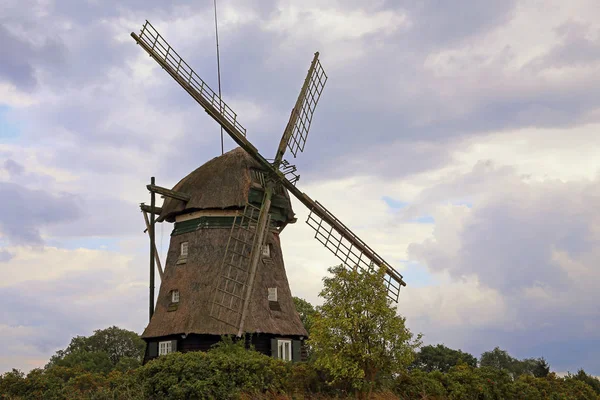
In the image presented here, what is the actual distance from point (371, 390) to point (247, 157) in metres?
12.8

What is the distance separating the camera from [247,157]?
93.6 feet

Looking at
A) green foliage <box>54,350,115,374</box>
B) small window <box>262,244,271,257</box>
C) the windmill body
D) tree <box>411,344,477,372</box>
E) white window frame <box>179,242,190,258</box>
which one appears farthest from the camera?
tree <box>411,344,477,372</box>

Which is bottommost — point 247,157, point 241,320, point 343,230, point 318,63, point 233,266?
point 241,320

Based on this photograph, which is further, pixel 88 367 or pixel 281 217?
pixel 88 367

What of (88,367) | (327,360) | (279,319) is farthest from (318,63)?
(88,367)

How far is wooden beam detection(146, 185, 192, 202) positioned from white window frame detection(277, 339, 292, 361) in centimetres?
740

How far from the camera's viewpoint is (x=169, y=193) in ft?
89.5

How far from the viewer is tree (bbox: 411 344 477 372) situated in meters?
44.7

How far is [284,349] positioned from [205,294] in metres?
4.05

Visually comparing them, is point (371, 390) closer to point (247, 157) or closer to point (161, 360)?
point (161, 360)

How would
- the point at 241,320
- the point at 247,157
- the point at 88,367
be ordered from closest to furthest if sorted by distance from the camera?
the point at 241,320
the point at 247,157
the point at 88,367

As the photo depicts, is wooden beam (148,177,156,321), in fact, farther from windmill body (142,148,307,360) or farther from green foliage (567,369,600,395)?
green foliage (567,369,600,395)

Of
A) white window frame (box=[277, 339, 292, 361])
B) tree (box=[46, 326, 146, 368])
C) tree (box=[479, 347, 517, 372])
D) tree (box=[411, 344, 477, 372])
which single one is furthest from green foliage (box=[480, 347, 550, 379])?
white window frame (box=[277, 339, 292, 361])

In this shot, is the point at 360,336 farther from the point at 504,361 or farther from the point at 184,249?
the point at 504,361
